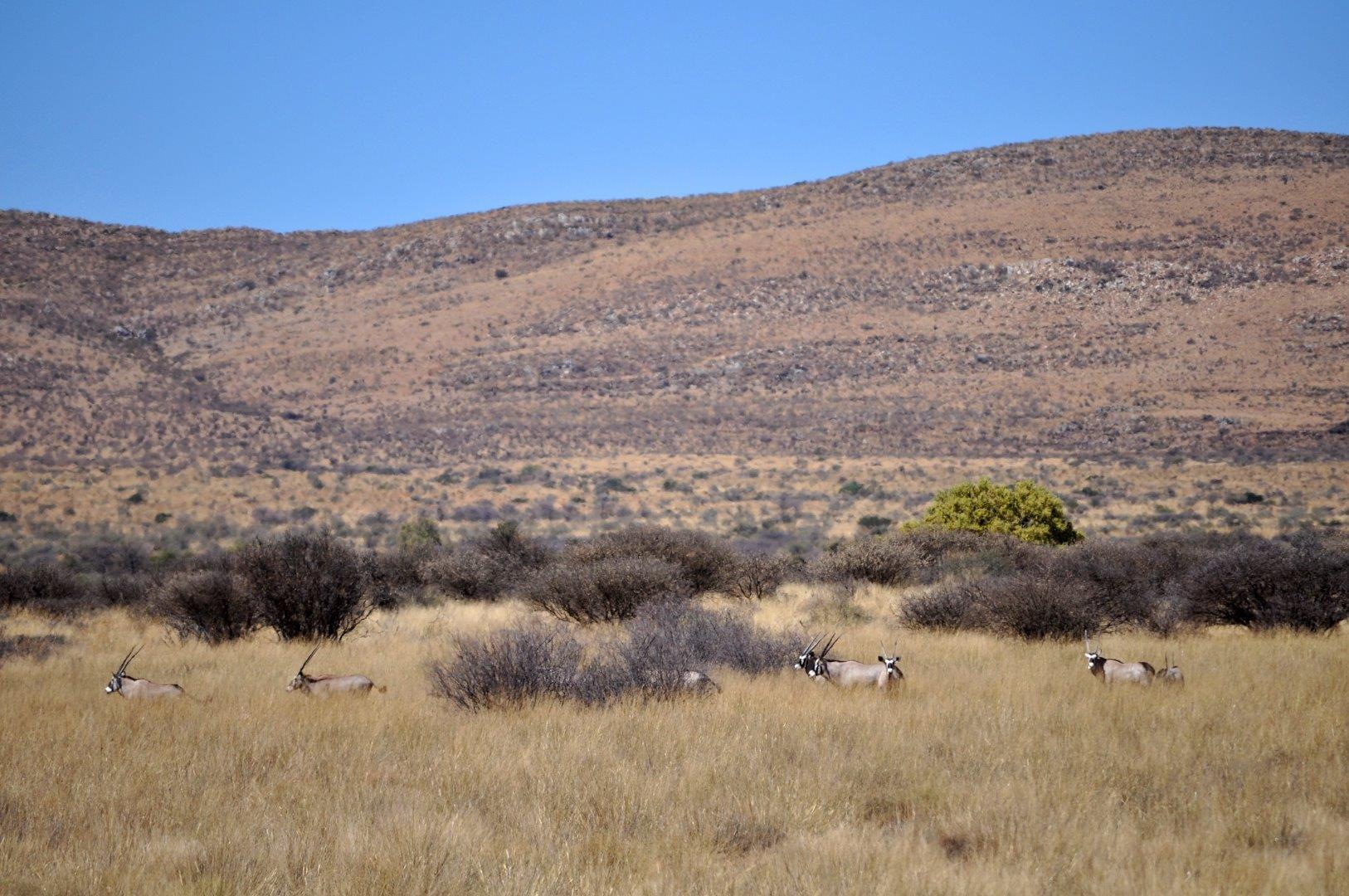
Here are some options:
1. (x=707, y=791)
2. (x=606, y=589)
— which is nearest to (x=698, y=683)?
(x=707, y=791)

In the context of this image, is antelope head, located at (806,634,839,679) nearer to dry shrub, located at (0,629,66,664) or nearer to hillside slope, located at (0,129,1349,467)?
dry shrub, located at (0,629,66,664)

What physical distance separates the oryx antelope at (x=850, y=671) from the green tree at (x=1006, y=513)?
13.3 metres

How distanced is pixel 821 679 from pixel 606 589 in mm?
5252

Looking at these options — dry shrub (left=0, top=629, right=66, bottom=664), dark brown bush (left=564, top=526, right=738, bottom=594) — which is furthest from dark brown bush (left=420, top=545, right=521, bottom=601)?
dry shrub (left=0, top=629, right=66, bottom=664)

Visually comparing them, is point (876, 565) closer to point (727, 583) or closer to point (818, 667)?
point (727, 583)

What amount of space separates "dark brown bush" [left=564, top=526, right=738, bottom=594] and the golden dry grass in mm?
7425

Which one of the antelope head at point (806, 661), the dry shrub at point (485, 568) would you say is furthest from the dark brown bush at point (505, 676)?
the dry shrub at point (485, 568)

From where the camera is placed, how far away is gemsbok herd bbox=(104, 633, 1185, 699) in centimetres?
838

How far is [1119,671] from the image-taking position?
8.65 metres

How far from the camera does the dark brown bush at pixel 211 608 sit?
1284cm

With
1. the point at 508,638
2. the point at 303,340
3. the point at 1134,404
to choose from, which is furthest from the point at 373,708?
the point at 303,340

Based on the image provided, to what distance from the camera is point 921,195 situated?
8081cm

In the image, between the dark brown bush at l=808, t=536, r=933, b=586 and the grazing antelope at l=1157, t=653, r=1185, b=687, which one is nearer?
the grazing antelope at l=1157, t=653, r=1185, b=687

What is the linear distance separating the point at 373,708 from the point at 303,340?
69707 mm
